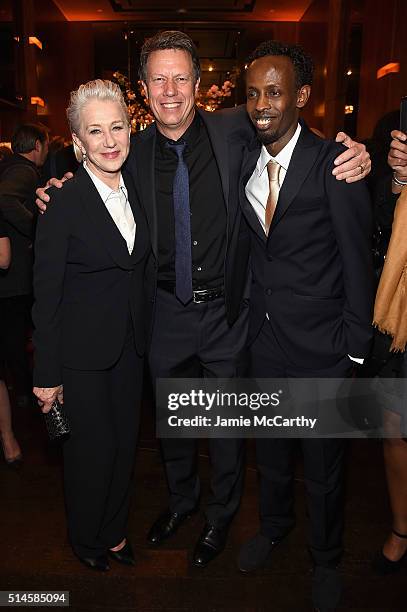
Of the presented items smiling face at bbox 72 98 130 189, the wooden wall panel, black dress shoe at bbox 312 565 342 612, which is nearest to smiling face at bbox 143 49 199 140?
smiling face at bbox 72 98 130 189

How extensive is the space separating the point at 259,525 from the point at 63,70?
11.1 m

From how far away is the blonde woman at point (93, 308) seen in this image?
173cm

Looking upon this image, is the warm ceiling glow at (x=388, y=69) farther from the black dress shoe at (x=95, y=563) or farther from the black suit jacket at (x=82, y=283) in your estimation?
the black dress shoe at (x=95, y=563)

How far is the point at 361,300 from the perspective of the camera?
68.7 inches

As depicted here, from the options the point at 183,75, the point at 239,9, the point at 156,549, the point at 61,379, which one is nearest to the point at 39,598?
the point at 156,549

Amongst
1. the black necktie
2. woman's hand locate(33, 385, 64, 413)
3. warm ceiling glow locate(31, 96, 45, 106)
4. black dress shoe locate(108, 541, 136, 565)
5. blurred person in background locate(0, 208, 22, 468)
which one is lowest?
black dress shoe locate(108, 541, 136, 565)

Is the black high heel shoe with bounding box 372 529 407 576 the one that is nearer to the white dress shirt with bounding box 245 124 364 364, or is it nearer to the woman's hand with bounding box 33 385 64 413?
the white dress shirt with bounding box 245 124 364 364

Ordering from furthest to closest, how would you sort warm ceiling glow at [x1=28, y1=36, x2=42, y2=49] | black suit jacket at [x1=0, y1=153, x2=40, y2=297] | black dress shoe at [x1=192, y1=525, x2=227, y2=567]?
1. warm ceiling glow at [x1=28, y1=36, x2=42, y2=49]
2. black suit jacket at [x1=0, y1=153, x2=40, y2=297]
3. black dress shoe at [x1=192, y1=525, x2=227, y2=567]

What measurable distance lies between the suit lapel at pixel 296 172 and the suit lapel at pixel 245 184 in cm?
12

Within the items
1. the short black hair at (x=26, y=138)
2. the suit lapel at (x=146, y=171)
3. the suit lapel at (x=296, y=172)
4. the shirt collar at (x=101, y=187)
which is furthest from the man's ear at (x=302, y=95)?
the short black hair at (x=26, y=138)

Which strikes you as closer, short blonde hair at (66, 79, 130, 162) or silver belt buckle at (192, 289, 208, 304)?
short blonde hair at (66, 79, 130, 162)

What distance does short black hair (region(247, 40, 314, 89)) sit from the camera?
5.68 ft

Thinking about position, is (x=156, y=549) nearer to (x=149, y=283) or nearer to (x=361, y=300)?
(x=149, y=283)

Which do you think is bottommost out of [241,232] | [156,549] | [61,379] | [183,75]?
[156,549]
